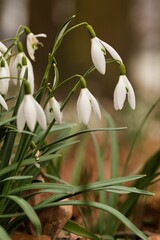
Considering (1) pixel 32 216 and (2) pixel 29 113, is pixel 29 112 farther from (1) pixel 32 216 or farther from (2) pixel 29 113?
(1) pixel 32 216

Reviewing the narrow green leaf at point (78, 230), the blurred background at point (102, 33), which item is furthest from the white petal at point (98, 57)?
the blurred background at point (102, 33)

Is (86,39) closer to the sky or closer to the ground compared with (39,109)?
closer to the ground

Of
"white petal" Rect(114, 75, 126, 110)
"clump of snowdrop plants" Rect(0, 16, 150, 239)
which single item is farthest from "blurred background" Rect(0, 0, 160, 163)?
"white petal" Rect(114, 75, 126, 110)

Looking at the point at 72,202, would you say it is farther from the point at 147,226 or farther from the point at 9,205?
the point at 147,226

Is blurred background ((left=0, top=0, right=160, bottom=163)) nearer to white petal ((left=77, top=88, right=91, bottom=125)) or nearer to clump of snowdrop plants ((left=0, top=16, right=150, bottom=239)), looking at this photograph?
clump of snowdrop plants ((left=0, top=16, right=150, bottom=239))

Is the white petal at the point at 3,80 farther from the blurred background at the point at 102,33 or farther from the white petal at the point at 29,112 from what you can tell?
the blurred background at the point at 102,33

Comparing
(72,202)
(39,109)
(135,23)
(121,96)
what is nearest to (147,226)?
(72,202)

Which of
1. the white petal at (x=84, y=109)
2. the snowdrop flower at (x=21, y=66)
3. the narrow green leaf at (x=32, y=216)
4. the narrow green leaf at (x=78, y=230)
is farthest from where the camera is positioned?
the narrow green leaf at (x=78, y=230)

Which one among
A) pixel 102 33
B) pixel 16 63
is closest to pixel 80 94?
pixel 16 63
